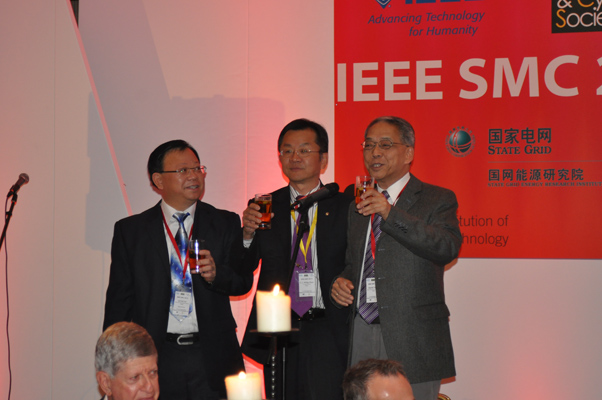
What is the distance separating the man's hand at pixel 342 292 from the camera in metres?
3.22

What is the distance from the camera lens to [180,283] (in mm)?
3672

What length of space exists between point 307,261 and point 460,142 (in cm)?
181

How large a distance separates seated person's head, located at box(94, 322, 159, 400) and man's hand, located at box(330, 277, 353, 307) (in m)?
1.12

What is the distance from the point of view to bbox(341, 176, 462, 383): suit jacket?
316 centimetres

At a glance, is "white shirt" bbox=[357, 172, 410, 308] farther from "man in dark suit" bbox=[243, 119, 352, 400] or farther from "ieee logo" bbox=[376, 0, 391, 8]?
"ieee logo" bbox=[376, 0, 391, 8]

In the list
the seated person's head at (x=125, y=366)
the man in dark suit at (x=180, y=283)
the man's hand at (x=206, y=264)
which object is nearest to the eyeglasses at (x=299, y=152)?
the man in dark suit at (x=180, y=283)

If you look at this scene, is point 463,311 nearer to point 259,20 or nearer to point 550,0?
point 550,0

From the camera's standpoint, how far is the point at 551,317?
4.69 meters

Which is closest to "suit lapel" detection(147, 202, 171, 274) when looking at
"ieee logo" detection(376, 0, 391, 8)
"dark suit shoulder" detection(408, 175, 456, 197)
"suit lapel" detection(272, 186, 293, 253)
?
"suit lapel" detection(272, 186, 293, 253)

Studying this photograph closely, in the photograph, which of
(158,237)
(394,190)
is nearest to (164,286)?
(158,237)

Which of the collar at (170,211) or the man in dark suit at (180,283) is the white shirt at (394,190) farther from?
the collar at (170,211)

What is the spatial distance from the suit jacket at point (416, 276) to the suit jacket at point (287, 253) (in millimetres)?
200

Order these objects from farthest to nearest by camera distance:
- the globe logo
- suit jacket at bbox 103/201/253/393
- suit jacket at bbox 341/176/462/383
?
the globe logo
suit jacket at bbox 103/201/253/393
suit jacket at bbox 341/176/462/383

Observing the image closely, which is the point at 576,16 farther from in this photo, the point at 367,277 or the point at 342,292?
the point at 342,292
